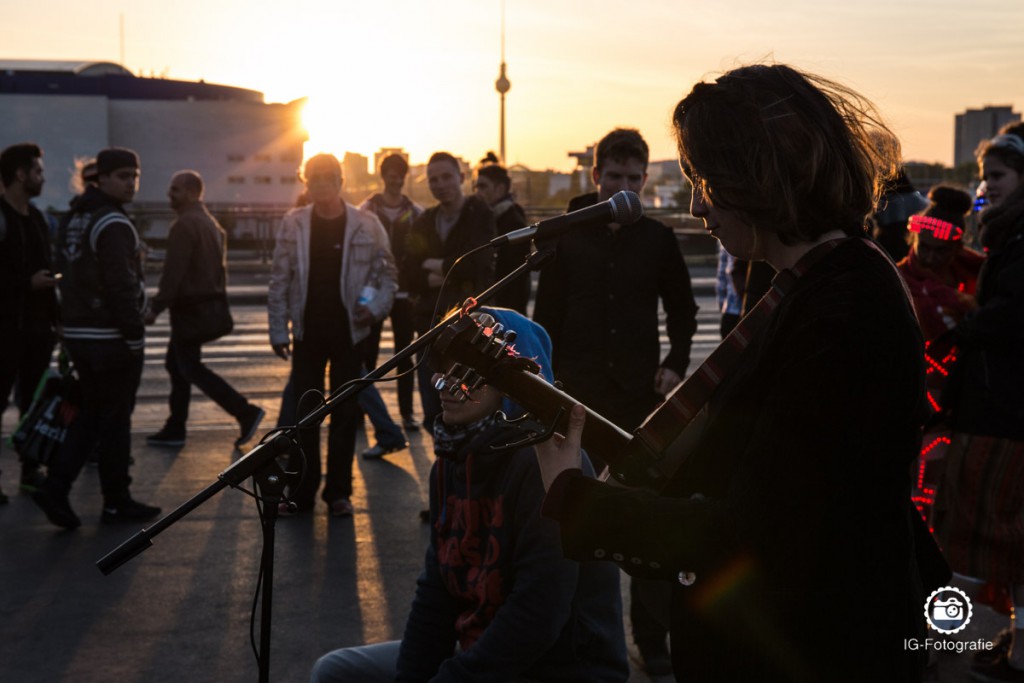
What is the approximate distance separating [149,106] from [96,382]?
46.5 meters

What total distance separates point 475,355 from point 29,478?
5.59 meters

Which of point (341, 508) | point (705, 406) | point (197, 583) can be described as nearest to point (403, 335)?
point (341, 508)

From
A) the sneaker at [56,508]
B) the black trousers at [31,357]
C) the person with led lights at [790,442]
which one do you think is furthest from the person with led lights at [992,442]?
the black trousers at [31,357]

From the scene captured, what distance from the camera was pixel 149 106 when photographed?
5034cm

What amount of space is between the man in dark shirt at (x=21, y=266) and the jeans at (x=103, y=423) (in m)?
0.42

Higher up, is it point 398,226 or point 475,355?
point 398,226

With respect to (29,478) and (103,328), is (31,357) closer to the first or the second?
(29,478)

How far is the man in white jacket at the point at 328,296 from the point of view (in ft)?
22.6

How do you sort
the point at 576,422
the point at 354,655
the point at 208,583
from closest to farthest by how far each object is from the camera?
→ the point at 576,422
the point at 354,655
the point at 208,583

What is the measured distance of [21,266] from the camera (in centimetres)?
718

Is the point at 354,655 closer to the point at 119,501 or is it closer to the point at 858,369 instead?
the point at 858,369

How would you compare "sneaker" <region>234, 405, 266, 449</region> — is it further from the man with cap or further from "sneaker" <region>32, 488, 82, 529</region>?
"sneaker" <region>32, 488, 82, 529</region>

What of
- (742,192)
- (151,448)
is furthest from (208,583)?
(742,192)

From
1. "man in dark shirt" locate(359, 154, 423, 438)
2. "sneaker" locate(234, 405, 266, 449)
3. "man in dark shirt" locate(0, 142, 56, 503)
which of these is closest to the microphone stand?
"man in dark shirt" locate(0, 142, 56, 503)
